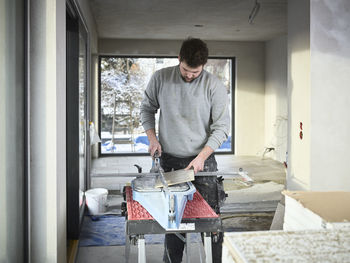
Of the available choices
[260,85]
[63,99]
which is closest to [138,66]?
[260,85]

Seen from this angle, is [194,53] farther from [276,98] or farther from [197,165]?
[276,98]

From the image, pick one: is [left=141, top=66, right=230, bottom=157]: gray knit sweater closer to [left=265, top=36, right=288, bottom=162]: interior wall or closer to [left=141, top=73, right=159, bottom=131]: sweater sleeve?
[left=141, top=73, right=159, bottom=131]: sweater sleeve

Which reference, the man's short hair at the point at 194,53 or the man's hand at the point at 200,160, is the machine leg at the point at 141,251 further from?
the man's short hair at the point at 194,53

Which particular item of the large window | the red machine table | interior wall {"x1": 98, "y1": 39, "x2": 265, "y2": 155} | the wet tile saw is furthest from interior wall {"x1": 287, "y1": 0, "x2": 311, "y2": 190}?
the large window

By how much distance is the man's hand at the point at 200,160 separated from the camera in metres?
2.19

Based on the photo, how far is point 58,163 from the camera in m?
2.16

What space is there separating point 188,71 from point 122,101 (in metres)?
6.83

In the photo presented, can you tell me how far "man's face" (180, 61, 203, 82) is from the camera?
227cm

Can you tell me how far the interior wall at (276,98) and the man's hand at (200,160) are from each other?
5837 millimetres

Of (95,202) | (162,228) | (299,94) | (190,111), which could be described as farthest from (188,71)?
(95,202)

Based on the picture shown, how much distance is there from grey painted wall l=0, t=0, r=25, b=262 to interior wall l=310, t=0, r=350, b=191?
2.42 m

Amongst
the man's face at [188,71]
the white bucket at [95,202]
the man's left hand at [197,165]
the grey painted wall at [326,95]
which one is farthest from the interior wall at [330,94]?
the white bucket at [95,202]

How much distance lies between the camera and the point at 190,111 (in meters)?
2.39

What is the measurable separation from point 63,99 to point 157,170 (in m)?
0.70
